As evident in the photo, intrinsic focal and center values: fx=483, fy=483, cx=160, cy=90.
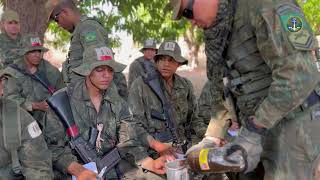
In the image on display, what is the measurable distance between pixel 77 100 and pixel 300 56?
193 centimetres

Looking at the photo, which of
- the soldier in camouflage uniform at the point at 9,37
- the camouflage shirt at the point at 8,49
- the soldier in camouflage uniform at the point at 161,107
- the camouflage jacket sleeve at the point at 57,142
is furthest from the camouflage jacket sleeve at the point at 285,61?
the soldier in camouflage uniform at the point at 9,37

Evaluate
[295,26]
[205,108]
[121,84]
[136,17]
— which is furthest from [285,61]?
[136,17]

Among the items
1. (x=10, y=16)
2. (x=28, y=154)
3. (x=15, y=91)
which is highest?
(x=10, y=16)

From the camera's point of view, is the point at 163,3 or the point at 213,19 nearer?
the point at 213,19

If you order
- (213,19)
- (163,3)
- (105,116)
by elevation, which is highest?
(163,3)

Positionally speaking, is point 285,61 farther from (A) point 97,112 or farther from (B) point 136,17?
(B) point 136,17

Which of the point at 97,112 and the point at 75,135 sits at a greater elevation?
the point at 97,112

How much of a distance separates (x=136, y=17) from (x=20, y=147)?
505cm

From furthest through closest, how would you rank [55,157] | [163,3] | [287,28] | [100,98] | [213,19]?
1. [163,3]
2. [100,98]
3. [55,157]
4. [213,19]
5. [287,28]

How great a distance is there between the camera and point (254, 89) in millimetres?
2387

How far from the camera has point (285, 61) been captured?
6.99 ft

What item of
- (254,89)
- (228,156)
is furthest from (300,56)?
(228,156)

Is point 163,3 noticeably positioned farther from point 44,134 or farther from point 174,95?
point 44,134

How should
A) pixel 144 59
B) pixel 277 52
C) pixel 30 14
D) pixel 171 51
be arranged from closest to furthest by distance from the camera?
pixel 277 52 < pixel 171 51 < pixel 30 14 < pixel 144 59
